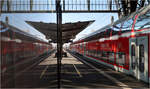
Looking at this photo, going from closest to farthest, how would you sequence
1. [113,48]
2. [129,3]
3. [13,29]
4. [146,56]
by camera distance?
[13,29] → [146,56] → [113,48] → [129,3]

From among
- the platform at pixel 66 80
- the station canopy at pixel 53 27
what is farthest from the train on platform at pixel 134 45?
the station canopy at pixel 53 27

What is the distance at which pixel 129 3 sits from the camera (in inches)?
614

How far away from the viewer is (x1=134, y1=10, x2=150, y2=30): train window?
291 inches

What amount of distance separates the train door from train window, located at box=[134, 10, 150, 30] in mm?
455

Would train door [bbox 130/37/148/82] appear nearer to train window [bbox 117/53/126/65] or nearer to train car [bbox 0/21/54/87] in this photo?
train window [bbox 117/53/126/65]

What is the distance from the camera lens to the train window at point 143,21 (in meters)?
7.40

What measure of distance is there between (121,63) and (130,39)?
188 centimetres

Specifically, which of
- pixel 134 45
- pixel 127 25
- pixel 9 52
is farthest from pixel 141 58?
pixel 9 52

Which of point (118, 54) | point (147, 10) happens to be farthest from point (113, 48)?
point (147, 10)

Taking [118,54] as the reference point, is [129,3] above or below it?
above

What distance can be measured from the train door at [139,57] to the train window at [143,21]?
1.49ft

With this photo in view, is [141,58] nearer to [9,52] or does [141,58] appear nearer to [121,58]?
[121,58]

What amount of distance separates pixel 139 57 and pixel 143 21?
138 centimetres

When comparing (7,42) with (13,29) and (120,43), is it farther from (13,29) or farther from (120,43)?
(120,43)
